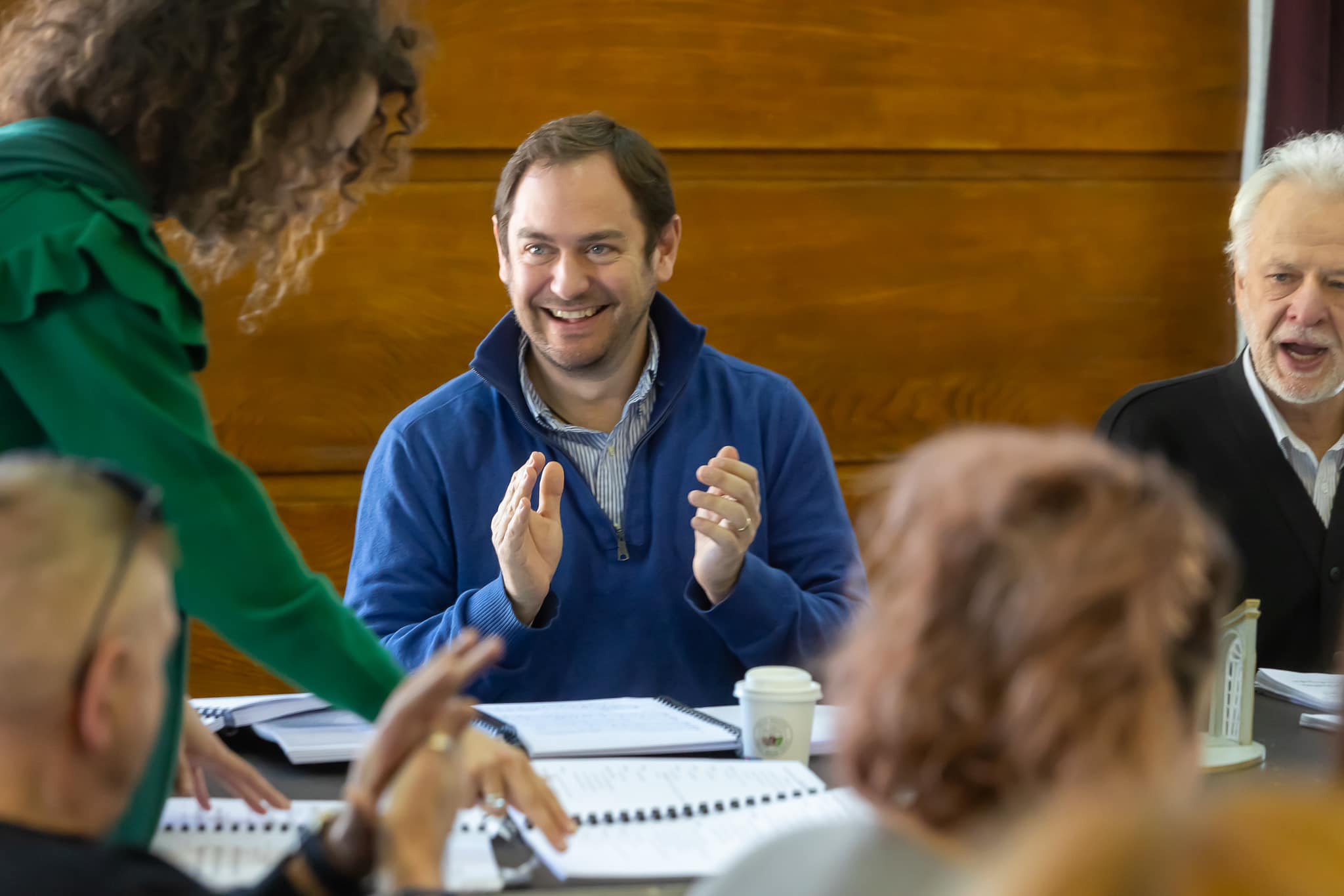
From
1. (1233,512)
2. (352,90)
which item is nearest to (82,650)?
(352,90)

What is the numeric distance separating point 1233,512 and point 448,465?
1.26 metres

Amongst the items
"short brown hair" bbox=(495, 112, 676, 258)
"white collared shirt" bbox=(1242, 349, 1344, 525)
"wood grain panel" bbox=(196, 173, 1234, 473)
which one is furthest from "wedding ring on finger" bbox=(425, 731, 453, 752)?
"wood grain panel" bbox=(196, 173, 1234, 473)

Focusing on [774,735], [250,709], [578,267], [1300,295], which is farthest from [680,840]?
[1300,295]

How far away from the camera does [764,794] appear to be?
1350mm

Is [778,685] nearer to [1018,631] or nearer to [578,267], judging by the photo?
[1018,631]

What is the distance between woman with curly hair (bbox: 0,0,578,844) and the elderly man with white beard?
57.1 inches

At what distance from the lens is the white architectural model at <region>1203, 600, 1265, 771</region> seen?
5.14 feet

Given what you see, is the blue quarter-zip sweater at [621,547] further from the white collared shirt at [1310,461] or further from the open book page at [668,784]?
the white collared shirt at [1310,461]

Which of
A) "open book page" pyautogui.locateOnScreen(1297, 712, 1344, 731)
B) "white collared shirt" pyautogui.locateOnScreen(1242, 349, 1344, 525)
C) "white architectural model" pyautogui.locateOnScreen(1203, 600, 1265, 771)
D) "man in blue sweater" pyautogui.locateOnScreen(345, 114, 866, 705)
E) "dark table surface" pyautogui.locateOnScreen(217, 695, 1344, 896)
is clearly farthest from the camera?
"white collared shirt" pyautogui.locateOnScreen(1242, 349, 1344, 525)

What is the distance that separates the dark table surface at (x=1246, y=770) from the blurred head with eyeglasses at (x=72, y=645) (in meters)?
0.52

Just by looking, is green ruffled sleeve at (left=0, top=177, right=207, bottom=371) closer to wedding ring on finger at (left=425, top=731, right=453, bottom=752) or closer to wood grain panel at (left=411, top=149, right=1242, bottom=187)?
wedding ring on finger at (left=425, top=731, right=453, bottom=752)

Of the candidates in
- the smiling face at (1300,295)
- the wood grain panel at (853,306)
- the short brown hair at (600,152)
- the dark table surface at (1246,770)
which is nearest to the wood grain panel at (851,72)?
the wood grain panel at (853,306)

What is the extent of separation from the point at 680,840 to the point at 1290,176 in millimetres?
1816

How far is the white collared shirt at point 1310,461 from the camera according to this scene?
230 centimetres
